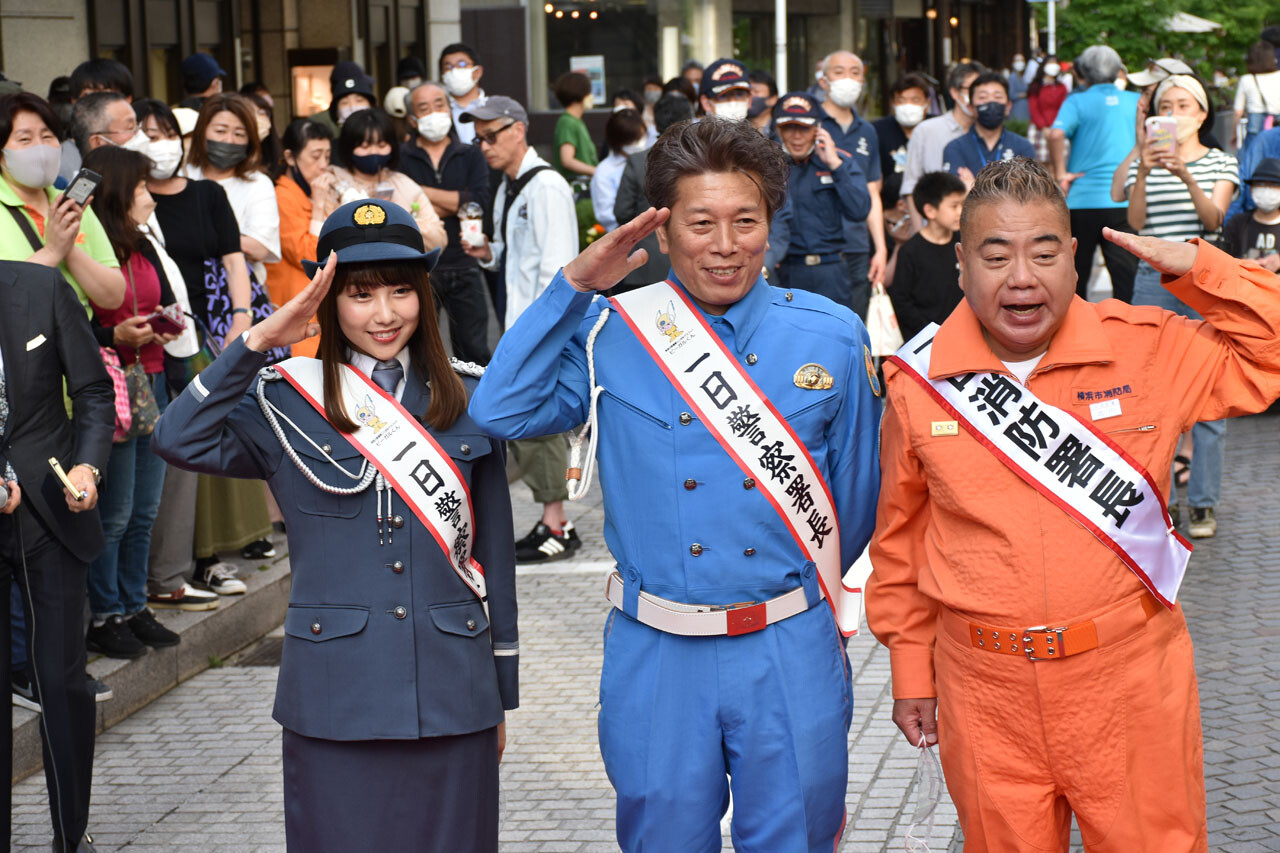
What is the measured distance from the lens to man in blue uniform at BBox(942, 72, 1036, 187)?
11.0m

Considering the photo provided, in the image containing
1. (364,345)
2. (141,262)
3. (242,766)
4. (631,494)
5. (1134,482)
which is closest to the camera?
(1134,482)

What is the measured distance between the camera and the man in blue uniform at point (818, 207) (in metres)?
10.1

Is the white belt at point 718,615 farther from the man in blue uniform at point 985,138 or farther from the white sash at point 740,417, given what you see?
the man in blue uniform at point 985,138

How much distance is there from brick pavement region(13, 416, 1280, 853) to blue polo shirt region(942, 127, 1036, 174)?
396 centimetres

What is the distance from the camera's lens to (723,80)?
35.2 ft

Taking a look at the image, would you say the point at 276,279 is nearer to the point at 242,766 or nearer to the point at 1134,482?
the point at 242,766

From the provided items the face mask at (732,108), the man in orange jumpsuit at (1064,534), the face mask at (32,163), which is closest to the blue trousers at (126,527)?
the face mask at (32,163)

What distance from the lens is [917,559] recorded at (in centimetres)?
360

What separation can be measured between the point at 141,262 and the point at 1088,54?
7.49 m

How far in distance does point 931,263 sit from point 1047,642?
5.93 metres

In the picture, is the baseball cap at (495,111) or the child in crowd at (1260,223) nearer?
the baseball cap at (495,111)

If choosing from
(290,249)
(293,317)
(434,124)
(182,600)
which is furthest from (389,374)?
(434,124)

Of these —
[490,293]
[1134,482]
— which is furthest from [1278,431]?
[1134,482]

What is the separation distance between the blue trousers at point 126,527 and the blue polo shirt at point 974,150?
20.4 ft
